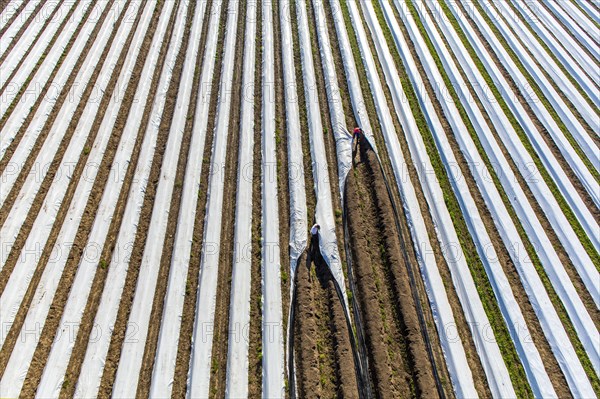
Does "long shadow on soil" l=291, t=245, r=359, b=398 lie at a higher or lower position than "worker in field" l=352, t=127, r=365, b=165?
lower

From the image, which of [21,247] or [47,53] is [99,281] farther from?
[47,53]

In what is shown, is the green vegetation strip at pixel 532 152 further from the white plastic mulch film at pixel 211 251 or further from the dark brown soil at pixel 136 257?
the dark brown soil at pixel 136 257

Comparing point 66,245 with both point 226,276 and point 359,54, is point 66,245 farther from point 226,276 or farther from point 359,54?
point 359,54

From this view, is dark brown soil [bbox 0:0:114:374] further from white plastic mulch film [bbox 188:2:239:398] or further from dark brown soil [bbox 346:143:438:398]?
dark brown soil [bbox 346:143:438:398]

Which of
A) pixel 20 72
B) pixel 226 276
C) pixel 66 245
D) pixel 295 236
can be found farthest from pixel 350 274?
pixel 20 72

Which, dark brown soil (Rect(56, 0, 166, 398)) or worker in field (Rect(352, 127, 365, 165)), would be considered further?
worker in field (Rect(352, 127, 365, 165))

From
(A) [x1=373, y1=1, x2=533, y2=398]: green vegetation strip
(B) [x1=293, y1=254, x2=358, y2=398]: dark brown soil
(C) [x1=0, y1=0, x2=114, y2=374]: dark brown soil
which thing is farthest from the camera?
(C) [x1=0, y1=0, x2=114, y2=374]: dark brown soil

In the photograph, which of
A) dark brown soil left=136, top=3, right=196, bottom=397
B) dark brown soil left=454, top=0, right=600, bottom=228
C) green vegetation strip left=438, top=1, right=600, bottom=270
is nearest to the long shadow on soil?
dark brown soil left=136, top=3, right=196, bottom=397

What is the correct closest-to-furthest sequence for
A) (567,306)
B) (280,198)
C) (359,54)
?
1. (567,306)
2. (280,198)
3. (359,54)
